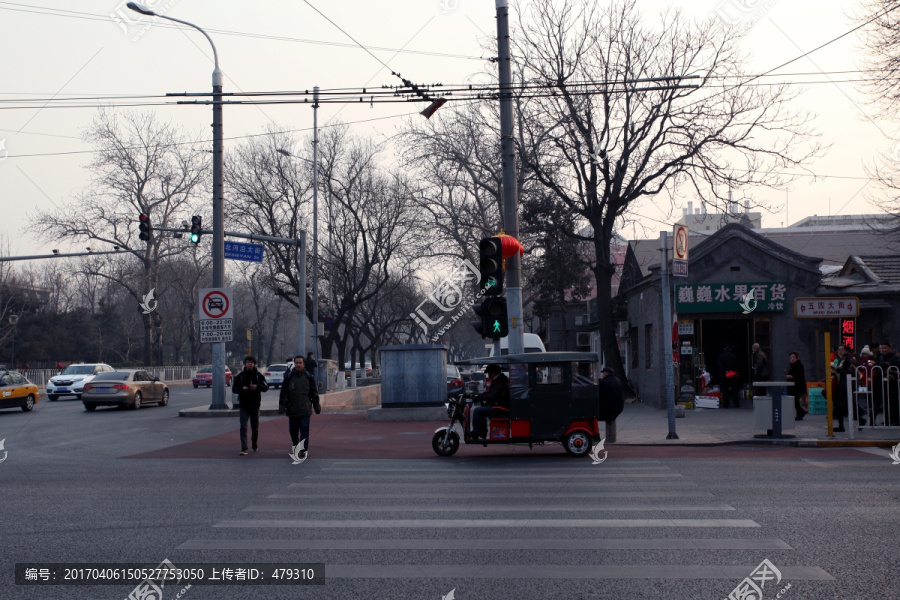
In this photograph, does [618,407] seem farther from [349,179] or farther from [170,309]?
[170,309]

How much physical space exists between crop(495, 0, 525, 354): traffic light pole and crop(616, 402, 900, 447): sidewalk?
3303mm

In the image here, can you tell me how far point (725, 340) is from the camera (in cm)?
2738

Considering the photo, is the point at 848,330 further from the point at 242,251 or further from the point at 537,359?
the point at 242,251

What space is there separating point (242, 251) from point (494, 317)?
1642 centimetres

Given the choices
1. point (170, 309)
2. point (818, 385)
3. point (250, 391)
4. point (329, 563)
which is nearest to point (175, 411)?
point (250, 391)

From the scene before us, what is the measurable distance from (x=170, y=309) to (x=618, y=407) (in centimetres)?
7893

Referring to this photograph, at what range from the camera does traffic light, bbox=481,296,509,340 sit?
15.4 meters

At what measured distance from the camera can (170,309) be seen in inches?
3479

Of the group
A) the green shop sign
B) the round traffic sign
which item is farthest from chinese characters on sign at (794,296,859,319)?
the round traffic sign

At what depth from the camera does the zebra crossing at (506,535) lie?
6625 mm

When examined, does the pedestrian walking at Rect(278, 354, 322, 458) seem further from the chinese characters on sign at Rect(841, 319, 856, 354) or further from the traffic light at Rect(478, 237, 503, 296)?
the chinese characters on sign at Rect(841, 319, 856, 354)

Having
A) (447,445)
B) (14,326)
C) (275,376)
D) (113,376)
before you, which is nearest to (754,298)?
(447,445)

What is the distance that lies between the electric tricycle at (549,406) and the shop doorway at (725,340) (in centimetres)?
1321

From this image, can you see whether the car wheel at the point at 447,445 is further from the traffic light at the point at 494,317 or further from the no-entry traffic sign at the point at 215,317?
the no-entry traffic sign at the point at 215,317
